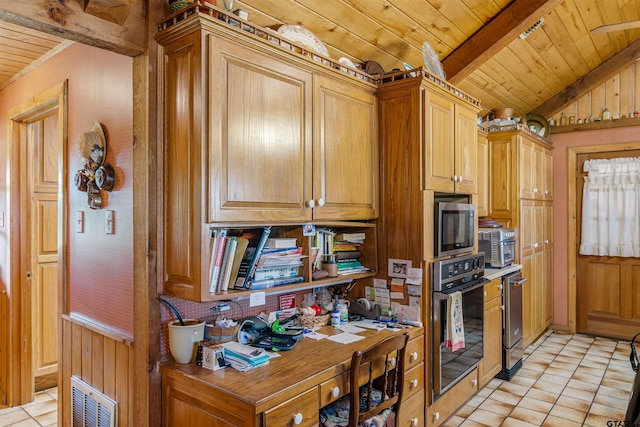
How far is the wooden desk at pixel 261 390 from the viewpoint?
1.53 meters

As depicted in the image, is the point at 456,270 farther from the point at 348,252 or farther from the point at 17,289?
the point at 17,289

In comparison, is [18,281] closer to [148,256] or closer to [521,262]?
[148,256]

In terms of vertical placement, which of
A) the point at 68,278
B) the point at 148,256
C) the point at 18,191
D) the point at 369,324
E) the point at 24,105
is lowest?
the point at 369,324

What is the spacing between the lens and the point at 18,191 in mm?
3213

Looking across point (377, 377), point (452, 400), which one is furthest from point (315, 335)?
point (452, 400)

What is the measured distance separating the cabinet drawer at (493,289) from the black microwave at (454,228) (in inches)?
15.5

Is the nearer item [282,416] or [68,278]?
[282,416]

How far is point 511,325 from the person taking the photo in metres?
3.71

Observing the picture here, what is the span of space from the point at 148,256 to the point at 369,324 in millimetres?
1332

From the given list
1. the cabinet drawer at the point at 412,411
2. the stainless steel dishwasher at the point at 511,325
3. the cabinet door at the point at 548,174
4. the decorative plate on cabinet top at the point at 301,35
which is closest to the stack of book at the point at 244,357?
the cabinet drawer at the point at 412,411

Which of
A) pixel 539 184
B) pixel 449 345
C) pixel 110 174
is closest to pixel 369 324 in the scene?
pixel 449 345

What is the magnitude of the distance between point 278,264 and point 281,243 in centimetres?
11

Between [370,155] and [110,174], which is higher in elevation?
[370,155]

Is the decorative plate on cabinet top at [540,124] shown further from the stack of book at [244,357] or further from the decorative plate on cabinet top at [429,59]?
the stack of book at [244,357]
